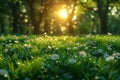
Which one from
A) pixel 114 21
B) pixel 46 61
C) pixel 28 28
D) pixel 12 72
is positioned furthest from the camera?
pixel 114 21

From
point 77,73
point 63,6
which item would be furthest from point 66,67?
point 63,6

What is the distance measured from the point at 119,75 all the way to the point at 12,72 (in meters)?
1.61

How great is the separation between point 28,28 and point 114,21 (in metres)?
27.0

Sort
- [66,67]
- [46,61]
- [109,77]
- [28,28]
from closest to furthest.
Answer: [109,77] → [66,67] → [46,61] → [28,28]

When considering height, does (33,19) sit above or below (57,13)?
above

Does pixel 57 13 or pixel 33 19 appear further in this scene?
pixel 57 13

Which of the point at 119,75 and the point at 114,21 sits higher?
the point at 119,75

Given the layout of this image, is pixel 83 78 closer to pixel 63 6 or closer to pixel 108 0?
pixel 108 0

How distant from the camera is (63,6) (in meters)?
52.9

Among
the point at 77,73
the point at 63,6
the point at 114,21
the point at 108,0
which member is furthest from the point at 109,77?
the point at 114,21

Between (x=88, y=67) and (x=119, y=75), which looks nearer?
(x=119, y=75)

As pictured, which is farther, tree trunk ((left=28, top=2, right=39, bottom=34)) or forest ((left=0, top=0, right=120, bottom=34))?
forest ((left=0, top=0, right=120, bottom=34))

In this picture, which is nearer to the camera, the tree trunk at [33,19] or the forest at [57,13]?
the tree trunk at [33,19]

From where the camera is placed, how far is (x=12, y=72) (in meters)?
5.27
